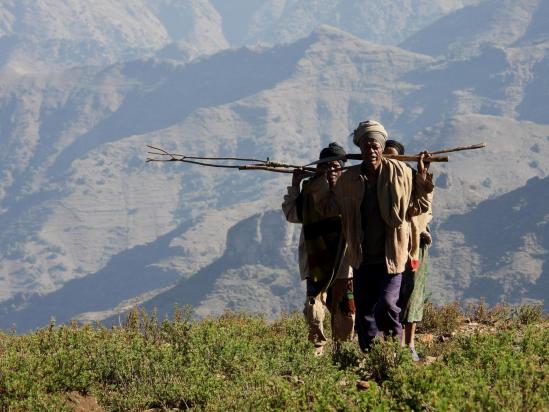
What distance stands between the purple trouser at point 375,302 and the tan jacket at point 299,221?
918 millimetres

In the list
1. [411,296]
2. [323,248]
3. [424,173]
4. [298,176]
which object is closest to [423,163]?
[424,173]

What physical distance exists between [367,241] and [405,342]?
60.5 inches

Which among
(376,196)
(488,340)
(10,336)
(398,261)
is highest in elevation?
(376,196)

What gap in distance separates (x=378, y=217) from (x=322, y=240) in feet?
3.38

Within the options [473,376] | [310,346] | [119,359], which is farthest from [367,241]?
[119,359]

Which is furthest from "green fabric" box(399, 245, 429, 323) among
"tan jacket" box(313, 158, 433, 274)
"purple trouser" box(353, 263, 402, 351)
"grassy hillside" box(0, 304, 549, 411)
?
"tan jacket" box(313, 158, 433, 274)

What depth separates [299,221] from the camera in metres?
8.22

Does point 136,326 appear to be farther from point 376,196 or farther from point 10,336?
point 376,196

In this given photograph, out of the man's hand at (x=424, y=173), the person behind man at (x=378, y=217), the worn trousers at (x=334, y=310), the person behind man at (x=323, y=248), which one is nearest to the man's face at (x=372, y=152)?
the person behind man at (x=378, y=217)

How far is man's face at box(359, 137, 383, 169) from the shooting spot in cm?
711

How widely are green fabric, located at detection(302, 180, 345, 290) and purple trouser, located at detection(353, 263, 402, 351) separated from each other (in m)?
0.66

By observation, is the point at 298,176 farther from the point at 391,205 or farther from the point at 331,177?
the point at 391,205

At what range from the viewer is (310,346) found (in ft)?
25.1

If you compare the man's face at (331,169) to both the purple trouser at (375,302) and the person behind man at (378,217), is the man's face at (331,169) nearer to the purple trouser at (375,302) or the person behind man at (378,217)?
the person behind man at (378,217)
